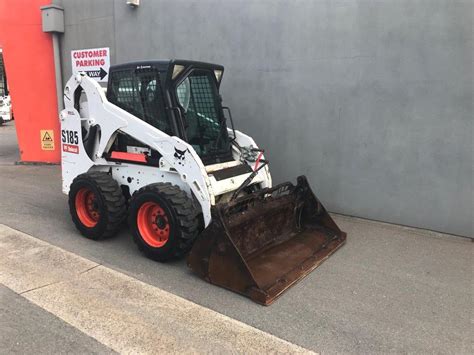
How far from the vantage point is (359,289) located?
4020 millimetres

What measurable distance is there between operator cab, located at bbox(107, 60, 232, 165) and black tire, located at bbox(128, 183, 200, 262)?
0.63 meters

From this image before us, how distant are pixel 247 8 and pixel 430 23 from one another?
2950 millimetres

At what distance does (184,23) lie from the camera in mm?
7582

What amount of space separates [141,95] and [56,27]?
6305 mm

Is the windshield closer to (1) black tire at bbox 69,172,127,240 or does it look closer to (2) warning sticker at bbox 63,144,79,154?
(1) black tire at bbox 69,172,127,240

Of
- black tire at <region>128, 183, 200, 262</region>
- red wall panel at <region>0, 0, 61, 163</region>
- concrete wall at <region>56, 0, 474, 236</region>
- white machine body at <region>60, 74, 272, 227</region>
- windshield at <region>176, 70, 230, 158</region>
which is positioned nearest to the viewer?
black tire at <region>128, 183, 200, 262</region>

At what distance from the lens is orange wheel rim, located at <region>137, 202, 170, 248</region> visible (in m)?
4.47

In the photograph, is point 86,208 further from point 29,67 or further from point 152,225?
point 29,67

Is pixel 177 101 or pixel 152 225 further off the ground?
pixel 177 101

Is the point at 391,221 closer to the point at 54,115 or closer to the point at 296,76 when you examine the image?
the point at 296,76

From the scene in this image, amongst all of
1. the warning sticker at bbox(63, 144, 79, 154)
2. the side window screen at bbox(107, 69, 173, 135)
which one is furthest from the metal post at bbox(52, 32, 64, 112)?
the side window screen at bbox(107, 69, 173, 135)

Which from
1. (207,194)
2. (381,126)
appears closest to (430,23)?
(381,126)

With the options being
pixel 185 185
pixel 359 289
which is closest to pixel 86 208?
pixel 185 185

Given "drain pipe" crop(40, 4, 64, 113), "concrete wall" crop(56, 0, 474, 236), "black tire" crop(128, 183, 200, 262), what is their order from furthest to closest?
"drain pipe" crop(40, 4, 64, 113) → "concrete wall" crop(56, 0, 474, 236) → "black tire" crop(128, 183, 200, 262)
